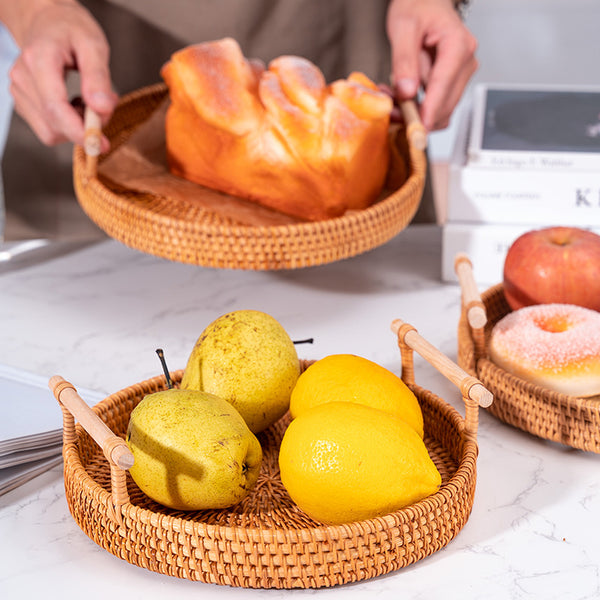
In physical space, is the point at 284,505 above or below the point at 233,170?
below

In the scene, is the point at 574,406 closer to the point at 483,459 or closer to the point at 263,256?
the point at 483,459

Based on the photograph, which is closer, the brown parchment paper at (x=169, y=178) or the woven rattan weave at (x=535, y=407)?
the woven rattan weave at (x=535, y=407)

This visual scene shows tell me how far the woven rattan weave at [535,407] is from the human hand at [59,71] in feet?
1.75

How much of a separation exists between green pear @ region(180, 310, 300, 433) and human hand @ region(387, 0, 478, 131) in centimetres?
55

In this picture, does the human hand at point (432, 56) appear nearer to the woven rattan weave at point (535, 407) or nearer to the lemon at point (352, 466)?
the woven rattan weave at point (535, 407)

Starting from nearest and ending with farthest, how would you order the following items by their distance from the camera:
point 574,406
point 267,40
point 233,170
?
point 574,406
point 233,170
point 267,40

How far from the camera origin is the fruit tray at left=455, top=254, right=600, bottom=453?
2.37 ft

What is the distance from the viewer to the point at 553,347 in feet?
2.50

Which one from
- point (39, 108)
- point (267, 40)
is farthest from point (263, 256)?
point (267, 40)

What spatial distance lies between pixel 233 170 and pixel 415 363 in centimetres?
33

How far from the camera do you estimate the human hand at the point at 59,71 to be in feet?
3.38

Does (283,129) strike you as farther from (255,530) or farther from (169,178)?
(255,530)

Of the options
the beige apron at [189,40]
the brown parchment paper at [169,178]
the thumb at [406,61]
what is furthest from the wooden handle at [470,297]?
the beige apron at [189,40]

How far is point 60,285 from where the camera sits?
1.16m
